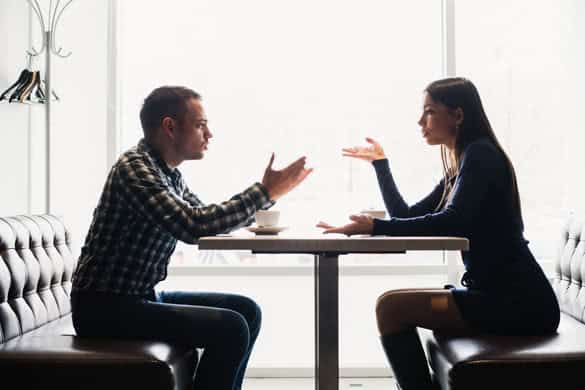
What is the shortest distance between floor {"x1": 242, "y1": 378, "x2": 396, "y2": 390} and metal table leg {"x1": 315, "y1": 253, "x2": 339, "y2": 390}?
3.70ft

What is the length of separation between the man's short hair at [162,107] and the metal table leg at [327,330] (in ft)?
1.94

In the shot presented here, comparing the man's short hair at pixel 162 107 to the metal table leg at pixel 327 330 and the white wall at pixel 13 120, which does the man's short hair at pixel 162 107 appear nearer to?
the metal table leg at pixel 327 330

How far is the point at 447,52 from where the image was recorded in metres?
2.87

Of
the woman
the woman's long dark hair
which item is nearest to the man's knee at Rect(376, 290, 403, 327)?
the woman

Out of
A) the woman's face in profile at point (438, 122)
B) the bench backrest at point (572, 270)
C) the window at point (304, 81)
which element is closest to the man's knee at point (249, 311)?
the woman's face in profile at point (438, 122)

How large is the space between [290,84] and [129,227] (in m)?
1.51

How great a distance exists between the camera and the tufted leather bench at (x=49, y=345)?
150cm

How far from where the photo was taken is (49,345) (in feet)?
5.26

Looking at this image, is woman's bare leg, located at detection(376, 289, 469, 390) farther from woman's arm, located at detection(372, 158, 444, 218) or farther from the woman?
woman's arm, located at detection(372, 158, 444, 218)

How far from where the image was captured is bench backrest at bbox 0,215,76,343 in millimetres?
1750

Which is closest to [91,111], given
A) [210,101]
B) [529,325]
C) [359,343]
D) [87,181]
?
[87,181]

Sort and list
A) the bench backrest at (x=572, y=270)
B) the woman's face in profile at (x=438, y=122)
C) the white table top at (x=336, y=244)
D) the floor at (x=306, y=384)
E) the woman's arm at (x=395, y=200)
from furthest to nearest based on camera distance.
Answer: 1. the floor at (x=306, y=384)
2. the woman's arm at (x=395, y=200)
3. the bench backrest at (x=572, y=270)
4. the woman's face in profile at (x=438, y=122)
5. the white table top at (x=336, y=244)

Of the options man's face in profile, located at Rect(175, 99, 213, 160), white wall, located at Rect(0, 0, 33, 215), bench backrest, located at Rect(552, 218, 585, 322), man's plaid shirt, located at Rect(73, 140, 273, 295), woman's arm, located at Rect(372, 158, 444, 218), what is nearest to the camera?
man's plaid shirt, located at Rect(73, 140, 273, 295)

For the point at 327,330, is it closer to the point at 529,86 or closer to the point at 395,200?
the point at 395,200
